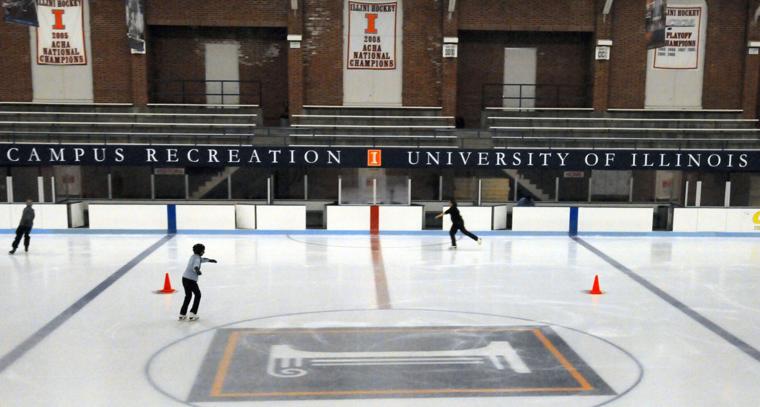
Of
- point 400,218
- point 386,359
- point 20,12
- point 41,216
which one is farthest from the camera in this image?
point 400,218

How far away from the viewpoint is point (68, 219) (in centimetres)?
2358

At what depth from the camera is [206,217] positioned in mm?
23906

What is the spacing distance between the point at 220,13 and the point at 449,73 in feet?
33.0

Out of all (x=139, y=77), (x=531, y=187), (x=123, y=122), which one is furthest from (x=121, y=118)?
(x=531, y=187)

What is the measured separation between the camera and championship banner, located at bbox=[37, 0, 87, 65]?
93.7 feet

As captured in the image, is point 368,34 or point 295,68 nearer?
point 295,68

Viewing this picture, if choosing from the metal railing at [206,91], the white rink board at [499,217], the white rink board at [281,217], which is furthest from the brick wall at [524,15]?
the white rink board at [281,217]

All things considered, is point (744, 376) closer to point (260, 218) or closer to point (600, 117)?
point (260, 218)

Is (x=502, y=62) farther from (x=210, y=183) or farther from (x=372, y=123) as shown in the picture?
(x=210, y=183)

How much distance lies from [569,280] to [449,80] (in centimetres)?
1471

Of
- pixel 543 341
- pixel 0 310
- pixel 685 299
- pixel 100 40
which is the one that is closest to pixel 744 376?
pixel 543 341

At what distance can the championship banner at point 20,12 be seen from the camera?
17489mm

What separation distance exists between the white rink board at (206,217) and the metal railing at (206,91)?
7.59 m

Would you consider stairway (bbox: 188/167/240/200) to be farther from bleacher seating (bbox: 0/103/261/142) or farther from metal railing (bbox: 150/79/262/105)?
metal railing (bbox: 150/79/262/105)
